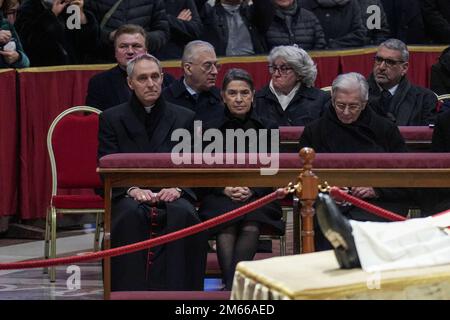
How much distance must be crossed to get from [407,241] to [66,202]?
465 cm

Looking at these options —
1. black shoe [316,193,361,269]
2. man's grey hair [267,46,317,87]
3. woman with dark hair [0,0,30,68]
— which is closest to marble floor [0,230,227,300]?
woman with dark hair [0,0,30,68]

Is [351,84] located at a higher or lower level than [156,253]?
higher

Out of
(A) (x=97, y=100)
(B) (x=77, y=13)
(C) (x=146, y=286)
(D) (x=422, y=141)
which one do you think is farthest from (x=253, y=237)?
(B) (x=77, y=13)

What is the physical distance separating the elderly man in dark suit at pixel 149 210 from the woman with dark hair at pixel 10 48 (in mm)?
2906

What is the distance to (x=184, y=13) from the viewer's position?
446 inches

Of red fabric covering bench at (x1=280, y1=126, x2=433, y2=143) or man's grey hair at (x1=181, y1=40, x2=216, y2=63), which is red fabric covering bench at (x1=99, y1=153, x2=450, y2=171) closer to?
red fabric covering bench at (x1=280, y1=126, x2=433, y2=143)

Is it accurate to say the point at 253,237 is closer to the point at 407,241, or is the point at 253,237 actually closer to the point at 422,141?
the point at 422,141

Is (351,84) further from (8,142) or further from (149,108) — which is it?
(8,142)

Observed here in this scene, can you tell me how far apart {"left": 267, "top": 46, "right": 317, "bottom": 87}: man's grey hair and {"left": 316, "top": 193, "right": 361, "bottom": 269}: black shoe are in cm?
444

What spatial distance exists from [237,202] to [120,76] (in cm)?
231

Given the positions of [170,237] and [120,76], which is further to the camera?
[120,76]

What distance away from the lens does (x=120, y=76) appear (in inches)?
373

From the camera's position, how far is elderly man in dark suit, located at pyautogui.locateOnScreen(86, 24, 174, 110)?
9.37m

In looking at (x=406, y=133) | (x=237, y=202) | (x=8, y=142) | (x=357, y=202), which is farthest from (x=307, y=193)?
(x=8, y=142)
